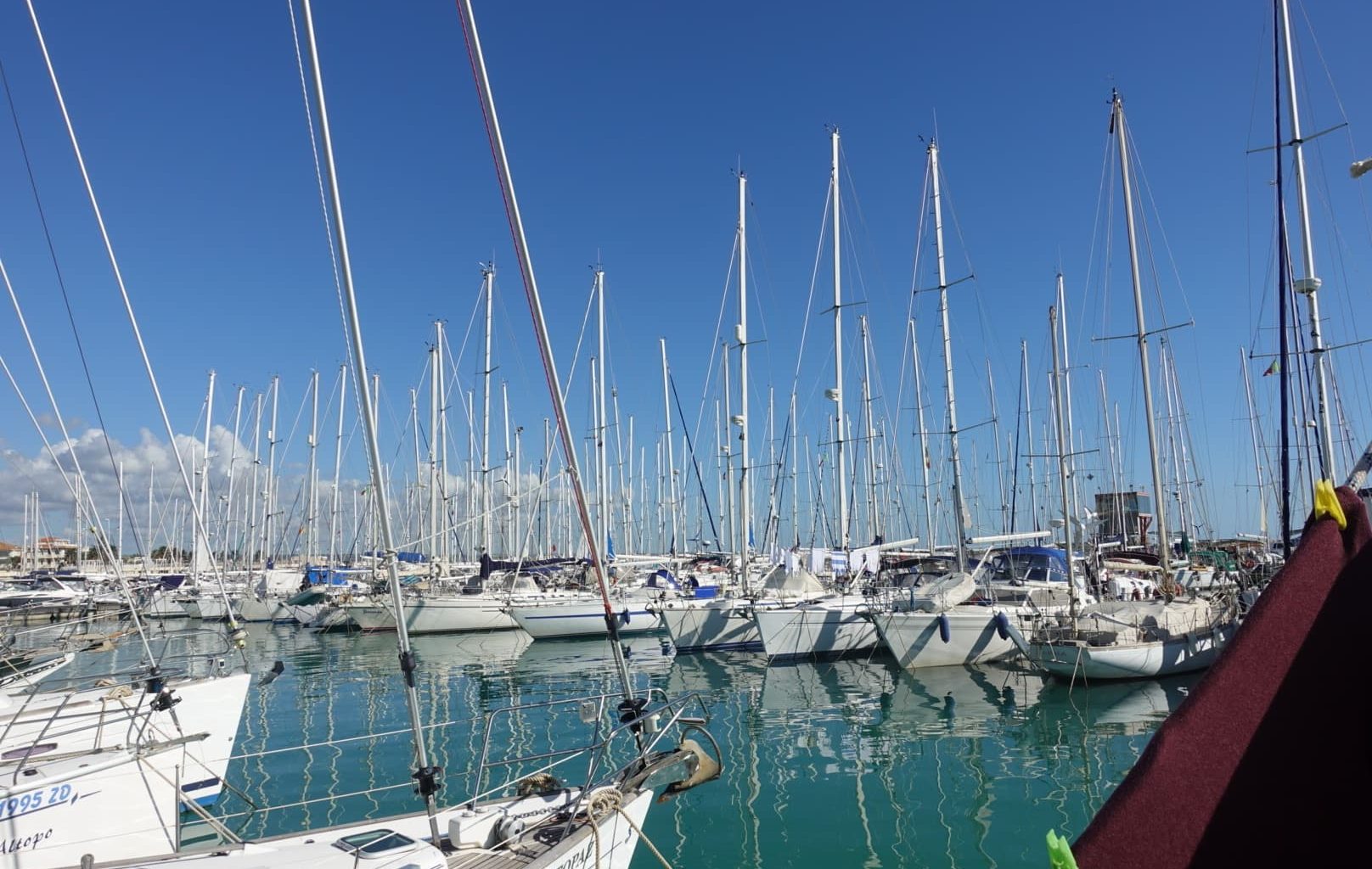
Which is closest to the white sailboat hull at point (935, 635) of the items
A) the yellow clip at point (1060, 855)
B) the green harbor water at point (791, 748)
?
the green harbor water at point (791, 748)

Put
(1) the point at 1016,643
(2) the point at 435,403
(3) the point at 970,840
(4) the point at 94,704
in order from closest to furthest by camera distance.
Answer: (3) the point at 970,840
(4) the point at 94,704
(1) the point at 1016,643
(2) the point at 435,403

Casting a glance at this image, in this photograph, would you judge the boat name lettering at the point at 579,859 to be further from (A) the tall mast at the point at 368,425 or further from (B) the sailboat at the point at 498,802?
(A) the tall mast at the point at 368,425

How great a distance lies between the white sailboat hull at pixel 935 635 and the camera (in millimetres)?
24922

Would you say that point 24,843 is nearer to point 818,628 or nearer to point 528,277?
point 528,277

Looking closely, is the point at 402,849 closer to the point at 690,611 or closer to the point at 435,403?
the point at 690,611

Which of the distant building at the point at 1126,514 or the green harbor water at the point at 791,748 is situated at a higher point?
the distant building at the point at 1126,514

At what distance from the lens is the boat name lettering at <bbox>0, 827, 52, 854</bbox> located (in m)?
8.46

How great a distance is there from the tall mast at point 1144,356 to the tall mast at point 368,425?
23.3 m

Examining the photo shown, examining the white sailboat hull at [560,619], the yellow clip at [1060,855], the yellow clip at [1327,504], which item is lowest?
the white sailboat hull at [560,619]

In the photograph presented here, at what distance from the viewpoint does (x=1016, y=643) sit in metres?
23.5

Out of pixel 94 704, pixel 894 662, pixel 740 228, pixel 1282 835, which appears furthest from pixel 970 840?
pixel 740 228

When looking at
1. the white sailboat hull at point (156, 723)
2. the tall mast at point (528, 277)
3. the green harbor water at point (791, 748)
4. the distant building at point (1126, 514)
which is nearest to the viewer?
the tall mast at point (528, 277)

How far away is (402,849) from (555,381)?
172 inches

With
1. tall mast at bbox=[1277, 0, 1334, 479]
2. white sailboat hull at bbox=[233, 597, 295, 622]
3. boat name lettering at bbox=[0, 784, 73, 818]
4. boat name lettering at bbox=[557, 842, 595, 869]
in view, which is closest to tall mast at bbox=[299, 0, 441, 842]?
boat name lettering at bbox=[557, 842, 595, 869]
